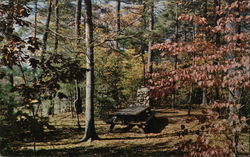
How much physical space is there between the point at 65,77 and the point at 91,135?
157 inches

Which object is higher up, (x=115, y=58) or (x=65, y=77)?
(x=115, y=58)

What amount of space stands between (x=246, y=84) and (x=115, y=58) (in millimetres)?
8718

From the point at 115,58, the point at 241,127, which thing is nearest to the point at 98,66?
the point at 115,58

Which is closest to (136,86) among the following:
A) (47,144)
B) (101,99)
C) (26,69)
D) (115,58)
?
(115,58)

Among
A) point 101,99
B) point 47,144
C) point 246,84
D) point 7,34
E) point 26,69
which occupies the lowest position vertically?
point 47,144

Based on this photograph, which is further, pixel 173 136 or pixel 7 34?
pixel 173 136

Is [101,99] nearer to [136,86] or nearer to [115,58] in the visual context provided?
[115,58]

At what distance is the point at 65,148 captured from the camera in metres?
5.84

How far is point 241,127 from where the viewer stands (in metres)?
2.87

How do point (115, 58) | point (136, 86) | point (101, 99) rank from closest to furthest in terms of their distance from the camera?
point (101, 99), point (115, 58), point (136, 86)

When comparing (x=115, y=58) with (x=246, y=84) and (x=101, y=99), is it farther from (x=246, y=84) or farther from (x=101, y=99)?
(x=246, y=84)

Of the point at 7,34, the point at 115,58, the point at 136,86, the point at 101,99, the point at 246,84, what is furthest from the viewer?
the point at 136,86

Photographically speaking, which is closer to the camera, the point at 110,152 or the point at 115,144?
the point at 110,152

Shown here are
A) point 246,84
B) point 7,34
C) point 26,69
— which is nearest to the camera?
point 246,84
